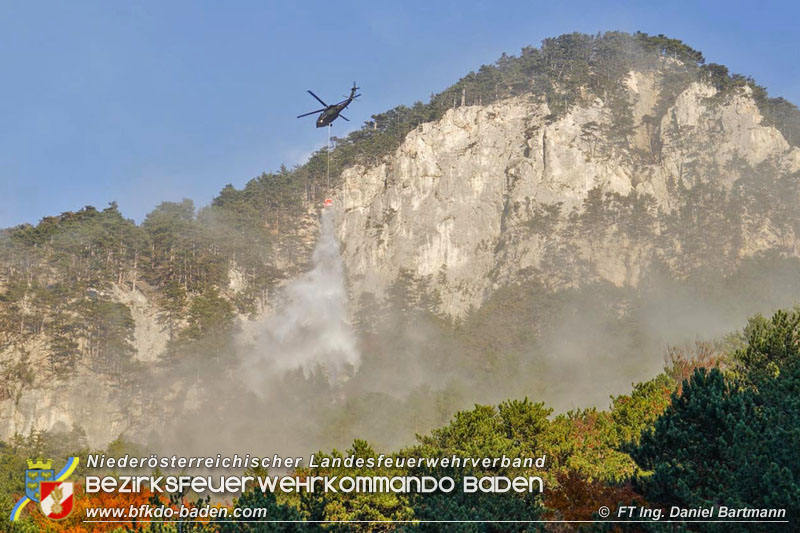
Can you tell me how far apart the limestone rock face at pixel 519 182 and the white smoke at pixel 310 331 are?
322 centimetres

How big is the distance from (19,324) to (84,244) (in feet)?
52.7

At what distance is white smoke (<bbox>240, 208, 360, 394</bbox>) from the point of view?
282 ft

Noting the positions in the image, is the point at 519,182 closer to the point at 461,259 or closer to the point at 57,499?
the point at 461,259

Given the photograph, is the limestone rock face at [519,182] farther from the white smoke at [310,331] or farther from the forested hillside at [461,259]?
the white smoke at [310,331]

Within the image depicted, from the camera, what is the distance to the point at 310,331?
305ft

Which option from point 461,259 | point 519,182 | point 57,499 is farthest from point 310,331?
point 57,499

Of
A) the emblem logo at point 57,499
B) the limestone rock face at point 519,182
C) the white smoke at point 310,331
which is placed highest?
the limestone rock face at point 519,182

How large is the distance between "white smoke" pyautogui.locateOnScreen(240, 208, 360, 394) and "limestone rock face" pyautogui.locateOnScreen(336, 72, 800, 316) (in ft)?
10.6

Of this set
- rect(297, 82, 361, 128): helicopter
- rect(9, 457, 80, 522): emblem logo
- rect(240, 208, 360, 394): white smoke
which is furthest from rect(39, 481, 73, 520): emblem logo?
rect(240, 208, 360, 394): white smoke

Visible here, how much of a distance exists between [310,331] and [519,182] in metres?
33.8

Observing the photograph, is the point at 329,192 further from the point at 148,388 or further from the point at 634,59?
the point at 634,59

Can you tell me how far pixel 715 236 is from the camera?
8988 centimetres

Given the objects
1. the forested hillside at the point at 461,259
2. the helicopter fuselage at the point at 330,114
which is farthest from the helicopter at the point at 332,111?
the forested hillside at the point at 461,259

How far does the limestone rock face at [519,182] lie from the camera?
3669 inches
